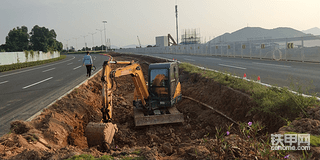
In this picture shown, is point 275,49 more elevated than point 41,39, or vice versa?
point 41,39

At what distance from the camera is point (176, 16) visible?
2092 inches

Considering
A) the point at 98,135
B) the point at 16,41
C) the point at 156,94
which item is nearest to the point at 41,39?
the point at 16,41

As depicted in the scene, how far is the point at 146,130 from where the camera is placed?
29.2 feet

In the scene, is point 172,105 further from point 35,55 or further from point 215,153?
point 35,55

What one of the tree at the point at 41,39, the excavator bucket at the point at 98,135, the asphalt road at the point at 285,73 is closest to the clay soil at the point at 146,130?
the excavator bucket at the point at 98,135

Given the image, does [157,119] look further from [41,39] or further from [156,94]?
[41,39]

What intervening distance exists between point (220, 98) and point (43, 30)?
55468 millimetres

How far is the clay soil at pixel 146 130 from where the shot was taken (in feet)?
14.9

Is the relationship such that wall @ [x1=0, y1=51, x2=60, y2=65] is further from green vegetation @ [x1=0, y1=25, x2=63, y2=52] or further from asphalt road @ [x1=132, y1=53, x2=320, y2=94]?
asphalt road @ [x1=132, y1=53, x2=320, y2=94]

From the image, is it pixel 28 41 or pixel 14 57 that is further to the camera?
pixel 28 41

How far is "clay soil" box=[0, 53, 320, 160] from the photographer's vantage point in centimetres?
455

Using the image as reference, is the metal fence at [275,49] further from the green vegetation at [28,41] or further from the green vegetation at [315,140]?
the green vegetation at [28,41]

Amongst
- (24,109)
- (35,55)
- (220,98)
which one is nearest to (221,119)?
(220,98)

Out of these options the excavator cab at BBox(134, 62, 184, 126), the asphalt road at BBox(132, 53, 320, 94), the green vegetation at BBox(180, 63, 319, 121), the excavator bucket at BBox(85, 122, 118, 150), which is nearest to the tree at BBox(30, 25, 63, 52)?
the asphalt road at BBox(132, 53, 320, 94)
